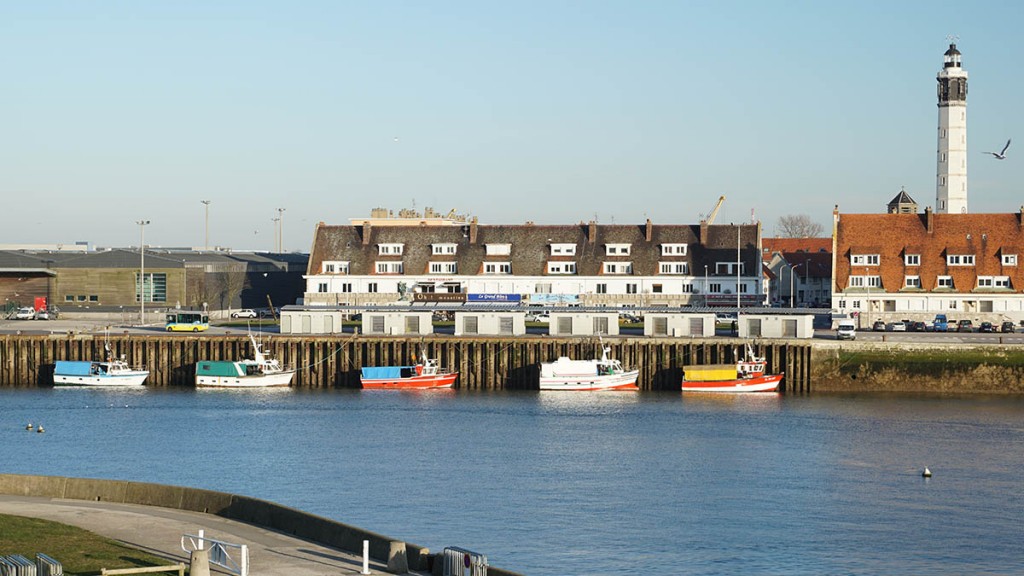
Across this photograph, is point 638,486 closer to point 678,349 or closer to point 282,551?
point 282,551

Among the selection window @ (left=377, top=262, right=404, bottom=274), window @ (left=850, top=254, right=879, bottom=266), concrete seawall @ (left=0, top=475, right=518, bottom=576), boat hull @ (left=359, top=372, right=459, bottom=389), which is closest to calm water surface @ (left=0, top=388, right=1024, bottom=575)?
boat hull @ (left=359, top=372, right=459, bottom=389)

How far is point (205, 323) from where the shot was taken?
109 m

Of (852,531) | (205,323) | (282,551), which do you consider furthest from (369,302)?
(282,551)

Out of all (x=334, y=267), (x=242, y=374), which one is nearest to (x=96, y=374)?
(x=242, y=374)

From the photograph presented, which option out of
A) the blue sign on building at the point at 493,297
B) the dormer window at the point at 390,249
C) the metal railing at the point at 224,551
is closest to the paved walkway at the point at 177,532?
the metal railing at the point at 224,551

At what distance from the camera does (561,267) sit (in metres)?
122

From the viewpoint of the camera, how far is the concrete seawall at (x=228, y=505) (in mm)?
35094

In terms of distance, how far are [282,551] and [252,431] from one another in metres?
37.0

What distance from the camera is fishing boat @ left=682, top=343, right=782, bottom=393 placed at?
89250 mm

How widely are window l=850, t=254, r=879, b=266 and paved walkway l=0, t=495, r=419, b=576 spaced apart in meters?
80.9

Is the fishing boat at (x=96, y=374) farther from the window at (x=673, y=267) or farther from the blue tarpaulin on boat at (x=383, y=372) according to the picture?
the window at (x=673, y=267)

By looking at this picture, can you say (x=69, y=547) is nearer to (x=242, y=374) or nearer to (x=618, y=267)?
(x=242, y=374)

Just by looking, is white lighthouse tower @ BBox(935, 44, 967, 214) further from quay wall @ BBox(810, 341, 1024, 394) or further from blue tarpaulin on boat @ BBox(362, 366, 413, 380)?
blue tarpaulin on boat @ BBox(362, 366, 413, 380)

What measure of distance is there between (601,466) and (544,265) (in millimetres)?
61871
